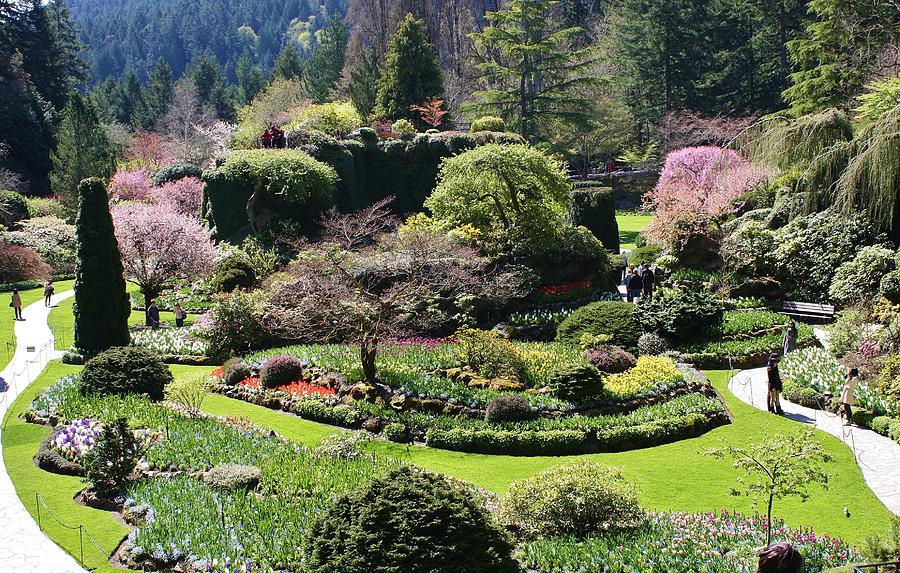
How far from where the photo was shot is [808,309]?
967 inches

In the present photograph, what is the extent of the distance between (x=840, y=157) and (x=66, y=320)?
27479mm

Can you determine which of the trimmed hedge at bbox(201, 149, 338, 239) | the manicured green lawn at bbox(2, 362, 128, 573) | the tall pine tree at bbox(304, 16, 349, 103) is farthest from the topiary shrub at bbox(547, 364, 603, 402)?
the tall pine tree at bbox(304, 16, 349, 103)

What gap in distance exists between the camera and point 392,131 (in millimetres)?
38219

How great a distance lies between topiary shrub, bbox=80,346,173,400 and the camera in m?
17.5

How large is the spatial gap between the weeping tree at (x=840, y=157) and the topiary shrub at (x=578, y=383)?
42.0 feet

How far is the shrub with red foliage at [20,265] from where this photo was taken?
36.0 metres

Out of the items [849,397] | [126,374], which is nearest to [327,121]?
[126,374]

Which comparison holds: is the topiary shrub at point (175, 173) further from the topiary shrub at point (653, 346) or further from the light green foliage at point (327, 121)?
the topiary shrub at point (653, 346)

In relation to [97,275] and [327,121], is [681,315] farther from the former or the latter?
[327,121]

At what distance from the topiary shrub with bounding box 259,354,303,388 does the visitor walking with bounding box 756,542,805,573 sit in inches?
566

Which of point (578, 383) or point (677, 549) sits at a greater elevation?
point (677, 549)

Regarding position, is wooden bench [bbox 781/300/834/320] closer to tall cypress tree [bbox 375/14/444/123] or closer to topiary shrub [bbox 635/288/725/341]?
topiary shrub [bbox 635/288/725/341]

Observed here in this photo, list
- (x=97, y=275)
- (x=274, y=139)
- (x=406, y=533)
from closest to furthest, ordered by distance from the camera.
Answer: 1. (x=406, y=533)
2. (x=97, y=275)
3. (x=274, y=139)

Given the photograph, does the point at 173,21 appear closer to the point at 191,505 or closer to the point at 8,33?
the point at 8,33
